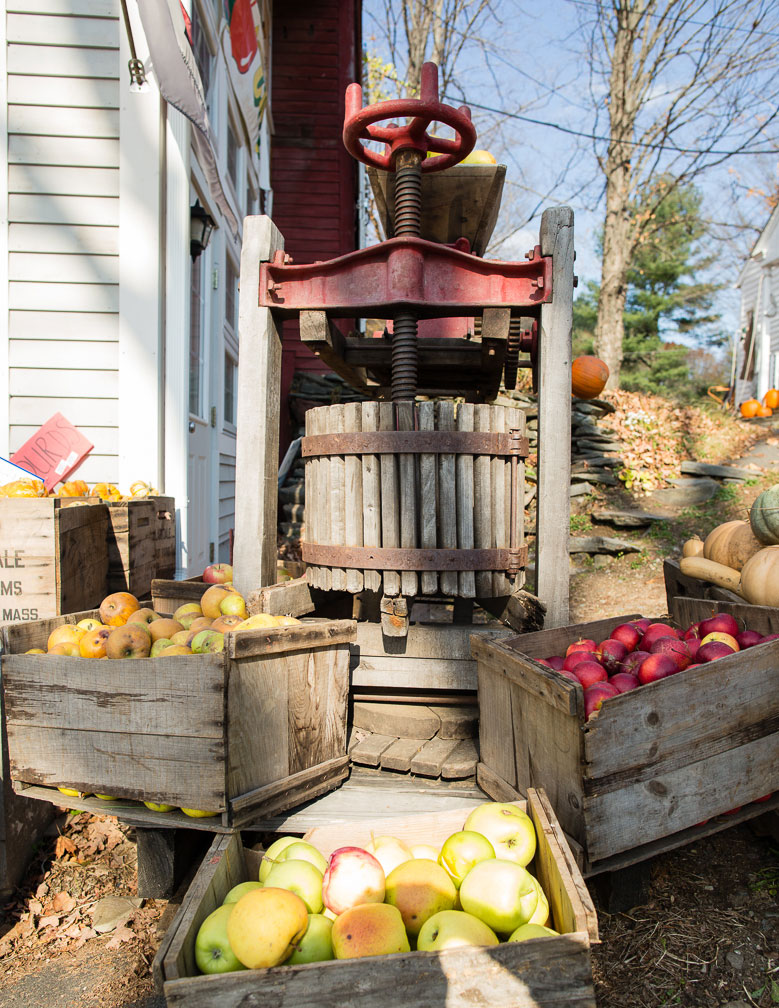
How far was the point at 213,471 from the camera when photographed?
266 inches

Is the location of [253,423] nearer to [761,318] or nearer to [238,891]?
[238,891]

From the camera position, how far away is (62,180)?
4.72 m

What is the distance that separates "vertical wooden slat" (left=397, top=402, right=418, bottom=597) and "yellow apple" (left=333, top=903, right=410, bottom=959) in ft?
4.51

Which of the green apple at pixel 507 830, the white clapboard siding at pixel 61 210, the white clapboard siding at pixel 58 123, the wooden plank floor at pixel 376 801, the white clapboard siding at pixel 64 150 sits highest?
the white clapboard siding at pixel 58 123

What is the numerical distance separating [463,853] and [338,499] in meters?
1.50

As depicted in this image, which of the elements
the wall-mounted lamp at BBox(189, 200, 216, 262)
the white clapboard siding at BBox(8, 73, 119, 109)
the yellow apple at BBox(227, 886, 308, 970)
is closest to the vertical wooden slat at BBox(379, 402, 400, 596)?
the yellow apple at BBox(227, 886, 308, 970)

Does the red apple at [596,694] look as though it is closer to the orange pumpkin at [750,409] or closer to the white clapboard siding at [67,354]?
the white clapboard siding at [67,354]

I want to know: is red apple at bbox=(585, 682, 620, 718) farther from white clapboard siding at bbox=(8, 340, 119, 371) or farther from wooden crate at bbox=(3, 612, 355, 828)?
white clapboard siding at bbox=(8, 340, 119, 371)

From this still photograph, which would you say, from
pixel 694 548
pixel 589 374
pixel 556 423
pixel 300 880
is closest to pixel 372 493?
pixel 556 423

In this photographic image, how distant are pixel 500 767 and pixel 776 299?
1950cm

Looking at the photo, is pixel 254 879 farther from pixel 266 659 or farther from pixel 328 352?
pixel 328 352

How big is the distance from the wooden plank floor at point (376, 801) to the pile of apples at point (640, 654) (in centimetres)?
58

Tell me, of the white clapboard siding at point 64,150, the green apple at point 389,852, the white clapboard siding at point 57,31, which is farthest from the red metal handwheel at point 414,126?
the green apple at point 389,852

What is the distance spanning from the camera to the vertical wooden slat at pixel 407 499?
2.84 metres
